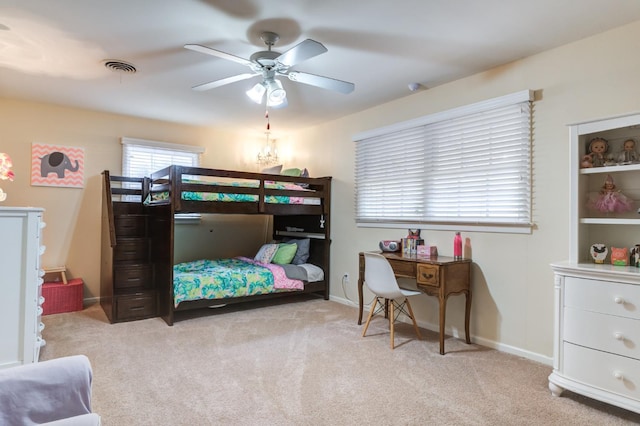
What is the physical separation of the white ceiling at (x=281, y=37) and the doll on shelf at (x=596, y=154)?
0.76 metres

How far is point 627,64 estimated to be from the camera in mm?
2422

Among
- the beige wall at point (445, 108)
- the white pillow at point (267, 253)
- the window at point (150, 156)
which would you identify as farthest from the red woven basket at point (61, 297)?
the white pillow at point (267, 253)

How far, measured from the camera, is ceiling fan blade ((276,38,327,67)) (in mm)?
2139

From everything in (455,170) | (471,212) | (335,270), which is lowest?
(335,270)

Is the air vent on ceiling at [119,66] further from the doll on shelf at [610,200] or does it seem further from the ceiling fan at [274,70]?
the doll on shelf at [610,200]

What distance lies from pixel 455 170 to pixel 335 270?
2.05 m

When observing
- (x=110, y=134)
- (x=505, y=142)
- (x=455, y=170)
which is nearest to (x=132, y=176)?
(x=110, y=134)

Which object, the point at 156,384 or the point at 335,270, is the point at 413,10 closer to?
the point at 156,384

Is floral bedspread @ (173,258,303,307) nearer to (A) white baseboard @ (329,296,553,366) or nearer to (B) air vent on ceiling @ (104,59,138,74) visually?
(A) white baseboard @ (329,296,553,366)

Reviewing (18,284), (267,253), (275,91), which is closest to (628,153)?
(275,91)

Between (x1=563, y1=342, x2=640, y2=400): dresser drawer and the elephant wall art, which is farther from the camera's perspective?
the elephant wall art

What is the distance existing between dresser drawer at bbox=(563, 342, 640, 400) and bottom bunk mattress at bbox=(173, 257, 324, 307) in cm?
284

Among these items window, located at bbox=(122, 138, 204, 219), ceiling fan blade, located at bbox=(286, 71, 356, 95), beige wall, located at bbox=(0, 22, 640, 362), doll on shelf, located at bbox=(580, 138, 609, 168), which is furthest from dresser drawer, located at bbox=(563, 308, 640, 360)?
window, located at bbox=(122, 138, 204, 219)

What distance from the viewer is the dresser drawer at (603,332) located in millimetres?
2010
